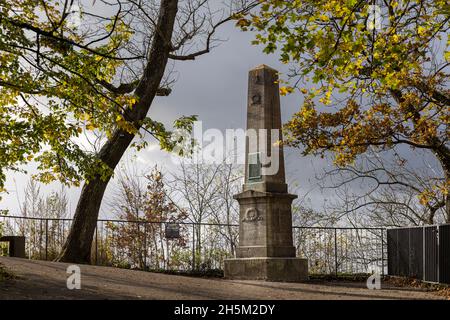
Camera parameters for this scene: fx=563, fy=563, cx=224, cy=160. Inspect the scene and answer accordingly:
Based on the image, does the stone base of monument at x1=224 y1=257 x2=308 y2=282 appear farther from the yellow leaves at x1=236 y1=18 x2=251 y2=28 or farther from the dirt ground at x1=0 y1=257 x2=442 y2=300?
the yellow leaves at x1=236 y1=18 x2=251 y2=28

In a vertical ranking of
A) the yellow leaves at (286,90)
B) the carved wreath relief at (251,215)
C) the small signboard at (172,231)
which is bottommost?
the small signboard at (172,231)

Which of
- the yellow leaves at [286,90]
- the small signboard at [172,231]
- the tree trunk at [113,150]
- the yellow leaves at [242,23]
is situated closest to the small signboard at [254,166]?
the tree trunk at [113,150]

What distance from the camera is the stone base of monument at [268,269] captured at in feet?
54.0

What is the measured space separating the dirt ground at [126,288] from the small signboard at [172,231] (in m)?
7.15

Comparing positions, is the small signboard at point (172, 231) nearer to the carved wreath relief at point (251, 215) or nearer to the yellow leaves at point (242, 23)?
the carved wreath relief at point (251, 215)

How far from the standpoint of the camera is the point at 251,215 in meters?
17.3

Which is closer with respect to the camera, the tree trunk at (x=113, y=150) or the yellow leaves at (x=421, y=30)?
the yellow leaves at (x=421, y=30)

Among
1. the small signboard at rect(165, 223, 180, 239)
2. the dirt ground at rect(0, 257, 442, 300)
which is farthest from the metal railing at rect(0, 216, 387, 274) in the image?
the dirt ground at rect(0, 257, 442, 300)

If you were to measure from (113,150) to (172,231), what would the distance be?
5827mm

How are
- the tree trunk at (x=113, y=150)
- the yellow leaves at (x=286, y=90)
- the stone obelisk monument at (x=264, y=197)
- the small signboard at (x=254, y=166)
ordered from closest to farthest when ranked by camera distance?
the yellow leaves at (x=286, y=90), the tree trunk at (x=113, y=150), the stone obelisk monument at (x=264, y=197), the small signboard at (x=254, y=166)

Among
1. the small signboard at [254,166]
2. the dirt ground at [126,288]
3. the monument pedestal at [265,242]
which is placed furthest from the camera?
the small signboard at [254,166]

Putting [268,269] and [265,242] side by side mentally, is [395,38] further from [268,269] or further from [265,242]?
[268,269]

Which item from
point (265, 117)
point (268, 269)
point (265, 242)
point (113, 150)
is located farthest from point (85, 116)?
point (268, 269)

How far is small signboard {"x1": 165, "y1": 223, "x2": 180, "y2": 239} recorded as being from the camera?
20987 mm
